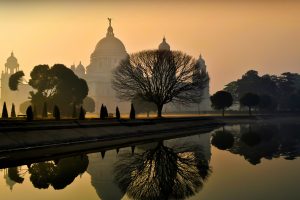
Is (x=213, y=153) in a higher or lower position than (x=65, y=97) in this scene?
lower

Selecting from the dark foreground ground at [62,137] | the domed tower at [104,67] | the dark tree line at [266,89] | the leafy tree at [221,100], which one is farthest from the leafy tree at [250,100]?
the domed tower at [104,67]

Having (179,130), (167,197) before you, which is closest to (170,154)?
(167,197)

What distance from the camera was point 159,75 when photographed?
251 ft

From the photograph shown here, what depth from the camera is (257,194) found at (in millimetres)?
17891

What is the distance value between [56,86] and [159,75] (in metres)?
19.3

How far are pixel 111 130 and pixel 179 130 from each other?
64.5 feet

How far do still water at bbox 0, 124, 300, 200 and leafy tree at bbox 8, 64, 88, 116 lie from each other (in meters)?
43.7

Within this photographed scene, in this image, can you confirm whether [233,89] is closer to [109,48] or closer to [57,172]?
[109,48]

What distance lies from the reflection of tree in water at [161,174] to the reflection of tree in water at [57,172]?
8.11 feet

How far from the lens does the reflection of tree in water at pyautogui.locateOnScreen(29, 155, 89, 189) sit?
21.5 metres

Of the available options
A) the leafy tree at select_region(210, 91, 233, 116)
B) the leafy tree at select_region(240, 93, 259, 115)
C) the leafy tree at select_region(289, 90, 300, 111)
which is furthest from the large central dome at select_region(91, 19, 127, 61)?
the leafy tree at select_region(210, 91, 233, 116)

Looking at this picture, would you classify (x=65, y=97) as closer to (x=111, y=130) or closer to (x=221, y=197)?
(x=111, y=130)

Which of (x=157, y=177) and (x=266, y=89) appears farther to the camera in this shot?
(x=266, y=89)

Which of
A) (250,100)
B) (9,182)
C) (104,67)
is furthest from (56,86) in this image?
(104,67)
